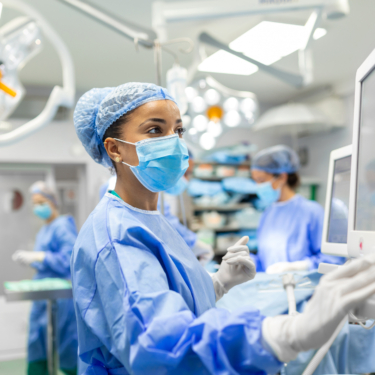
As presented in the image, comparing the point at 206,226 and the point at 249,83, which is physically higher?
the point at 249,83

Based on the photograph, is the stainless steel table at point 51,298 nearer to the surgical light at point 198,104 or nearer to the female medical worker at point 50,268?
the female medical worker at point 50,268

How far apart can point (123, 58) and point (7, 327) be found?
323 centimetres

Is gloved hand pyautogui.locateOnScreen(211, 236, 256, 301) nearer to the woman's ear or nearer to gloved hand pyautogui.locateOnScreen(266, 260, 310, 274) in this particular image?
the woman's ear

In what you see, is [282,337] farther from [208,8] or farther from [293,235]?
[293,235]

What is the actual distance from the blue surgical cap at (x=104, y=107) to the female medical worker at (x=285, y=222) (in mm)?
1297

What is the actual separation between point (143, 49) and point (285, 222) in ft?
6.97

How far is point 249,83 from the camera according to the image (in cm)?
482

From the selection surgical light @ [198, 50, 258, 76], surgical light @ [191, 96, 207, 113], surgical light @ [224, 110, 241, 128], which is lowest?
surgical light @ [224, 110, 241, 128]

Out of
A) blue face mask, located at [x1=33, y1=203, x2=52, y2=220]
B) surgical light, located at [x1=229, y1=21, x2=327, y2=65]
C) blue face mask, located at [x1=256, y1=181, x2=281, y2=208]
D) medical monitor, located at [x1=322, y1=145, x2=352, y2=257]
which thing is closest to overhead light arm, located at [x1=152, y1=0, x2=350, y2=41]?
surgical light, located at [x1=229, y1=21, x2=327, y2=65]

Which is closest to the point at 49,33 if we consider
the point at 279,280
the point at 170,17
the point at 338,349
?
the point at 170,17

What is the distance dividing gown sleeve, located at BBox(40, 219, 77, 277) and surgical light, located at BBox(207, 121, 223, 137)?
1527mm

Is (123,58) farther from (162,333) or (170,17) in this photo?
(162,333)

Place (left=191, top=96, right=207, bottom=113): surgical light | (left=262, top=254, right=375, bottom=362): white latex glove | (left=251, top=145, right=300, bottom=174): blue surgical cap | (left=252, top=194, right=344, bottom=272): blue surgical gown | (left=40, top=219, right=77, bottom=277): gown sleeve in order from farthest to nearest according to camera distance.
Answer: (left=40, top=219, right=77, bottom=277): gown sleeve → (left=251, top=145, right=300, bottom=174): blue surgical cap → (left=191, top=96, right=207, bottom=113): surgical light → (left=252, top=194, right=344, bottom=272): blue surgical gown → (left=262, top=254, right=375, bottom=362): white latex glove

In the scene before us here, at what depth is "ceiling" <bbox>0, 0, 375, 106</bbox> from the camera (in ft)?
9.57
